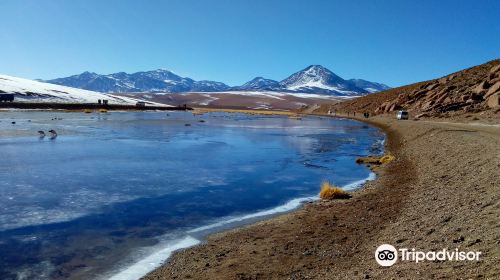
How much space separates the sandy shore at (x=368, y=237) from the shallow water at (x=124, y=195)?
4.24 feet

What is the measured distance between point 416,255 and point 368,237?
2148 millimetres

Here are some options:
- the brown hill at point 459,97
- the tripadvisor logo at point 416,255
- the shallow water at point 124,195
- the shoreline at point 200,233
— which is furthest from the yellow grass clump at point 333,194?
the brown hill at point 459,97

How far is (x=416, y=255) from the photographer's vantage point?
7.80m

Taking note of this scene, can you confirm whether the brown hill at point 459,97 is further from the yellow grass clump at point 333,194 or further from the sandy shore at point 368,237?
the sandy shore at point 368,237

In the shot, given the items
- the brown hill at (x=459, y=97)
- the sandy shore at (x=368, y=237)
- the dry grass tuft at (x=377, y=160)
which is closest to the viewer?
the sandy shore at (x=368, y=237)

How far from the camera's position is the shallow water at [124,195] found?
9.46 m

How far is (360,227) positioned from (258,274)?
12.2ft

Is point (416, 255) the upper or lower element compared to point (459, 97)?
lower

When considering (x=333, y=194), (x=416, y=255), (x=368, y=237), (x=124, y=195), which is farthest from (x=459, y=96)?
(x=416, y=255)

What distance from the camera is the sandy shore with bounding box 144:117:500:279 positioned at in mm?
7426

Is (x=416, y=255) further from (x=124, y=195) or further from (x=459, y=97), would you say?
(x=459, y=97)

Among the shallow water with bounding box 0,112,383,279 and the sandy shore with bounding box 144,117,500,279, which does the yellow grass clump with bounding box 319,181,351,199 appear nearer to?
the sandy shore with bounding box 144,117,500,279

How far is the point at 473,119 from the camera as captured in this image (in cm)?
4362

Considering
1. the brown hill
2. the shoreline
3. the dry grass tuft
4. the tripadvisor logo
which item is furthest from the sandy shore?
the brown hill
